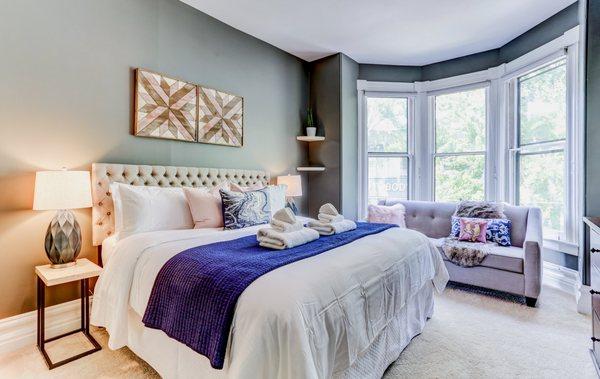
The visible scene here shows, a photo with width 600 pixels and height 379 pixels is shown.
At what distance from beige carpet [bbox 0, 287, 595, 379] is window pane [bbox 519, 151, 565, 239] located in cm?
116

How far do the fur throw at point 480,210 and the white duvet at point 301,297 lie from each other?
1.48 m

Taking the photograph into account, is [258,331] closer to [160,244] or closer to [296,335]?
[296,335]

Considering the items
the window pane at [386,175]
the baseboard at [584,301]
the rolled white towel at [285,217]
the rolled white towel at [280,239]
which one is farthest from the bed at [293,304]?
the window pane at [386,175]

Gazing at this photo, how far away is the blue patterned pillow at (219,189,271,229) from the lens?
99.0 inches

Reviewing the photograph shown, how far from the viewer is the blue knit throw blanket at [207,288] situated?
124 centimetres

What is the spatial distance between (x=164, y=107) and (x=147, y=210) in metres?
1.12

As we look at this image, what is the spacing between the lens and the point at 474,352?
2066 mm

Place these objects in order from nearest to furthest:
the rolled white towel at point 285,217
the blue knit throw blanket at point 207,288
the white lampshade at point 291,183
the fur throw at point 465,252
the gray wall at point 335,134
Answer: the blue knit throw blanket at point 207,288
the rolled white towel at point 285,217
the fur throw at point 465,252
the white lampshade at point 291,183
the gray wall at point 335,134

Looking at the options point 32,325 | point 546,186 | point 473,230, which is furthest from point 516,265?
point 32,325

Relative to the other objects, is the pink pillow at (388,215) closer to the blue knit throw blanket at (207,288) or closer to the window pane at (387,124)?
the window pane at (387,124)

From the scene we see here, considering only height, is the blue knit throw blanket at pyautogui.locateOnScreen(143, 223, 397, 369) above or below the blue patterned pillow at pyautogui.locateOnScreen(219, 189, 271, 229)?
below

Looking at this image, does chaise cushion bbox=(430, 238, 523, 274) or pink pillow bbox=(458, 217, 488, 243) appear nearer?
chaise cushion bbox=(430, 238, 523, 274)

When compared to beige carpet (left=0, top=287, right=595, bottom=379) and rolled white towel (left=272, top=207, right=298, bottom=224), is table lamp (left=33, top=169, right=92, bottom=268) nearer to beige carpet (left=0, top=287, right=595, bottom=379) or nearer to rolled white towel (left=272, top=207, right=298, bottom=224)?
beige carpet (left=0, top=287, right=595, bottom=379)

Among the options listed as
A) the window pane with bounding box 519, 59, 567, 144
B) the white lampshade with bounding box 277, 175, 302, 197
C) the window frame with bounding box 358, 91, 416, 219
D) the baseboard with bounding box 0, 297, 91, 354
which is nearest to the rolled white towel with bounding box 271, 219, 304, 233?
the baseboard with bounding box 0, 297, 91, 354
